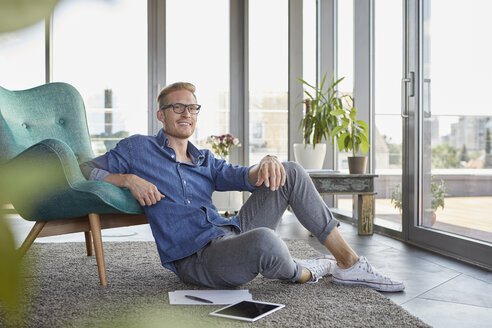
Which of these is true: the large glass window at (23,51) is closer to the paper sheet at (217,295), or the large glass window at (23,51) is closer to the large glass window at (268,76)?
the paper sheet at (217,295)

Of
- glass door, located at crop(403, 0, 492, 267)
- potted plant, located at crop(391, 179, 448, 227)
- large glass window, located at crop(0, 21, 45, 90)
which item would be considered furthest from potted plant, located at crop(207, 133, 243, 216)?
large glass window, located at crop(0, 21, 45, 90)

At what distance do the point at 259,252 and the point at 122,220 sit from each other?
0.83 metres

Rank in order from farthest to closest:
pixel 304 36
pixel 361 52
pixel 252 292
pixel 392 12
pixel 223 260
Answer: pixel 304 36 → pixel 361 52 → pixel 392 12 → pixel 252 292 → pixel 223 260

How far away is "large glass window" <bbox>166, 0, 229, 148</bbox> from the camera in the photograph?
16.9 feet

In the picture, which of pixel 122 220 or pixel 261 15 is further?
pixel 261 15

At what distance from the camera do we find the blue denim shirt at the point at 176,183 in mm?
1860

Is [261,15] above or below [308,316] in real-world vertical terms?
above

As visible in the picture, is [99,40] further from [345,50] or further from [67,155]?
[345,50]

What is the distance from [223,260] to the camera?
1.75m

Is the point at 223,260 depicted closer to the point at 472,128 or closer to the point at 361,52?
the point at 472,128

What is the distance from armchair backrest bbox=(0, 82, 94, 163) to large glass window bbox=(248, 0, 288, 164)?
2.83m

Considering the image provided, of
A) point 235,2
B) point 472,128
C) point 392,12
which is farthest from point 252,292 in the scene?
point 235,2

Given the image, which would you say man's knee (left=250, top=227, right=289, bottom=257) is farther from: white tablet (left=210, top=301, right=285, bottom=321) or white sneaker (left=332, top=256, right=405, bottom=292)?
white sneaker (left=332, top=256, right=405, bottom=292)

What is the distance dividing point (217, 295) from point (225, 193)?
2892 millimetres
